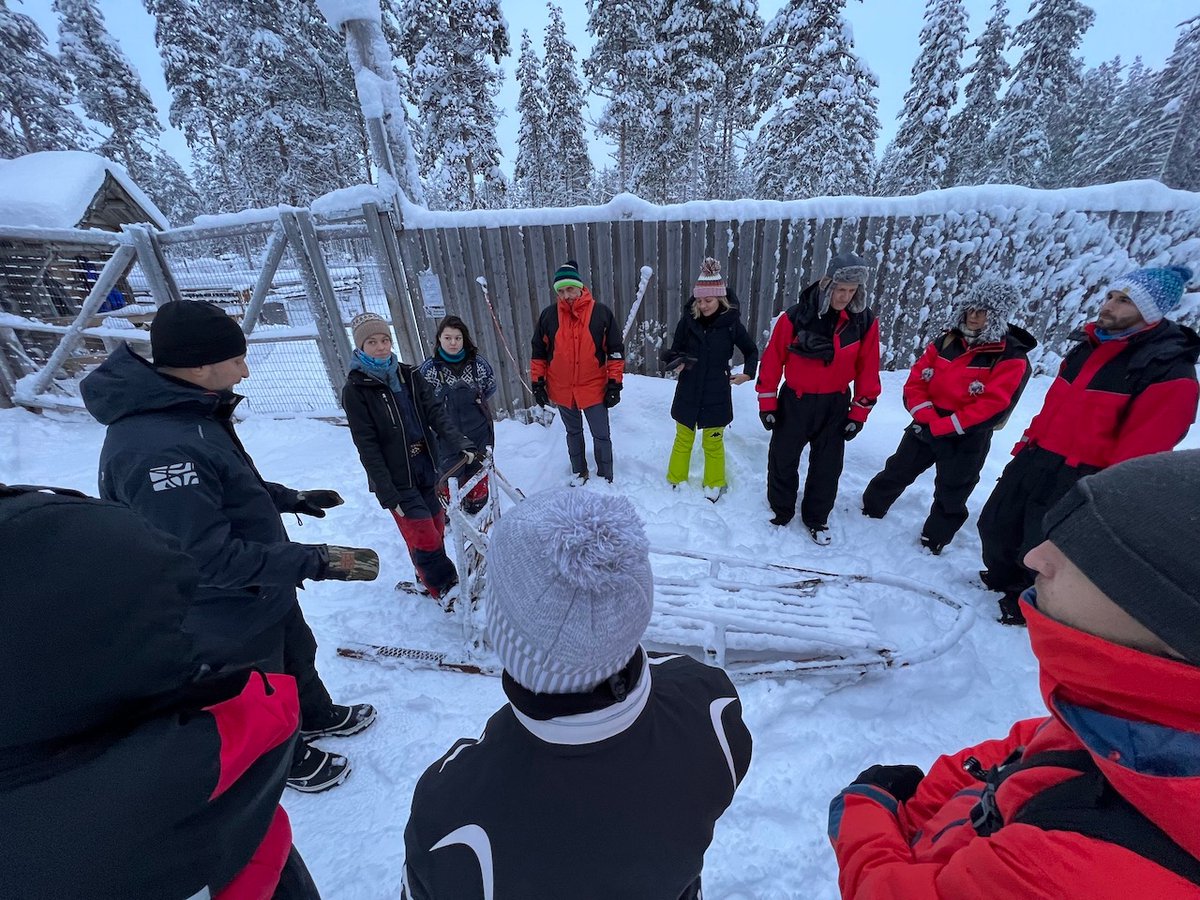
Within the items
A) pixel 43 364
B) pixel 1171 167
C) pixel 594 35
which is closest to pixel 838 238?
pixel 43 364

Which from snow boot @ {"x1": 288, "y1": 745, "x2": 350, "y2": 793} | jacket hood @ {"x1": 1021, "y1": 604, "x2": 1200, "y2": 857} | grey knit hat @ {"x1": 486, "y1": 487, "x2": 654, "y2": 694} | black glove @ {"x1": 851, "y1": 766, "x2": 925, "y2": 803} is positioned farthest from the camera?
snow boot @ {"x1": 288, "y1": 745, "x2": 350, "y2": 793}

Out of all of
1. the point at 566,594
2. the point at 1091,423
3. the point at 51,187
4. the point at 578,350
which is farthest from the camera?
the point at 51,187

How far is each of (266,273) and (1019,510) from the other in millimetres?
7551

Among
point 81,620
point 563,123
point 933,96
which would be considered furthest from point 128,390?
point 563,123

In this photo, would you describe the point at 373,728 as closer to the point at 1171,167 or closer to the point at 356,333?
the point at 356,333

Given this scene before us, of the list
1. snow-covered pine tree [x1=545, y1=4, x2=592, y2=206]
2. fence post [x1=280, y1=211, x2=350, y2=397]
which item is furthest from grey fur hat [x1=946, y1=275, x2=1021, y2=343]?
snow-covered pine tree [x1=545, y1=4, x2=592, y2=206]

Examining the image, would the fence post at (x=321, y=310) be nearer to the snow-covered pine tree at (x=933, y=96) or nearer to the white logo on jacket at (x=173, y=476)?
the white logo on jacket at (x=173, y=476)

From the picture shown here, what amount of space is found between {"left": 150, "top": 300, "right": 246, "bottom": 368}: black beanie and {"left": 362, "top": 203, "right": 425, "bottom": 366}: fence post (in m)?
3.85

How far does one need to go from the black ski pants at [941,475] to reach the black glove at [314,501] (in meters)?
4.11

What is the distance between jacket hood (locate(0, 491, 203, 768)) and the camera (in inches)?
29.0

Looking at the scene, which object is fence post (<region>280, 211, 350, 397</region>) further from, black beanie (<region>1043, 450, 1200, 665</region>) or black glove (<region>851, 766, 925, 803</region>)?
black beanie (<region>1043, 450, 1200, 665</region>)

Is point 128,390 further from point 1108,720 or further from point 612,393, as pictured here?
point 612,393

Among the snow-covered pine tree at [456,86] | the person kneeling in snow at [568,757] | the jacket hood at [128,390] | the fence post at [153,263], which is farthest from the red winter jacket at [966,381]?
the snow-covered pine tree at [456,86]

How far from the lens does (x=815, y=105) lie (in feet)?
46.1
